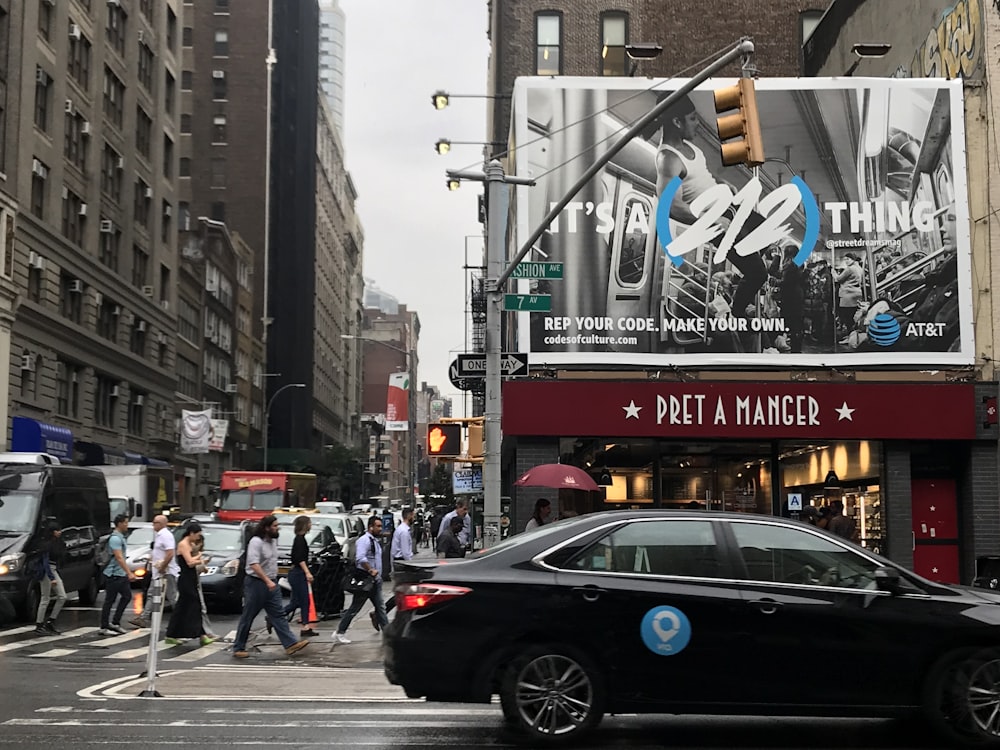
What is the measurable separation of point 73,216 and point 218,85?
5309 centimetres

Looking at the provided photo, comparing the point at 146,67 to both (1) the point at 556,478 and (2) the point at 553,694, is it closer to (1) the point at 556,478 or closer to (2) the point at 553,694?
(1) the point at 556,478

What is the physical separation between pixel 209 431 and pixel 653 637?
5077 centimetres

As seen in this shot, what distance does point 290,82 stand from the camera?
106 metres

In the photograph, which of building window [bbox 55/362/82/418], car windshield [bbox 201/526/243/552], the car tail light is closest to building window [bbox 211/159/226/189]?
building window [bbox 55/362/82/418]

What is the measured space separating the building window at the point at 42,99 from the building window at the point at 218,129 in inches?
2109

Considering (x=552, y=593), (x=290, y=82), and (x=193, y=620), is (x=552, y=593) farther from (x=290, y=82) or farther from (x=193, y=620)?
(x=290, y=82)

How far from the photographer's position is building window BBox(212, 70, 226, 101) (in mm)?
94688

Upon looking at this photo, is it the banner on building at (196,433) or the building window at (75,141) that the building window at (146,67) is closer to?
the building window at (75,141)

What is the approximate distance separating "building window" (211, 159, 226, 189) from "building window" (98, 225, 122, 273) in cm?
4577

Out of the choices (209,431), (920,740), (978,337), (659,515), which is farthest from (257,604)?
(209,431)

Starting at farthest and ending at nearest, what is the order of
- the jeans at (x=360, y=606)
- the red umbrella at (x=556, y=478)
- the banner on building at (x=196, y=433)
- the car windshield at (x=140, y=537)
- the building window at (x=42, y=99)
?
the banner on building at (x=196, y=433) → the building window at (x=42, y=99) → the car windshield at (x=140, y=537) → the red umbrella at (x=556, y=478) → the jeans at (x=360, y=606)

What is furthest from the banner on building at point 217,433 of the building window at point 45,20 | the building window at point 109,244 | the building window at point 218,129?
the building window at point 218,129

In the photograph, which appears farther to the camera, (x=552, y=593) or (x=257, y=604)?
(x=257, y=604)

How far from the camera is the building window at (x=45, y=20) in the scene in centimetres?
4154
